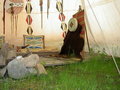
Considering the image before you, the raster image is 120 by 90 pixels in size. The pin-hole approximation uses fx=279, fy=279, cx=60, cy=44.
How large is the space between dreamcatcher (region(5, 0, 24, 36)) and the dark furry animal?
1.53 m

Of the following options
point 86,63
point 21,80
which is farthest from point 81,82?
point 86,63

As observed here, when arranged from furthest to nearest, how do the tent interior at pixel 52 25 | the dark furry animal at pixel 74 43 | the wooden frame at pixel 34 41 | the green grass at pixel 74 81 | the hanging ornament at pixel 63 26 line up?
the hanging ornament at pixel 63 26 → the wooden frame at pixel 34 41 → the tent interior at pixel 52 25 → the dark furry animal at pixel 74 43 → the green grass at pixel 74 81

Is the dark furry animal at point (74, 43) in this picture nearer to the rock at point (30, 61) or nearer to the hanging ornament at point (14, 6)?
the hanging ornament at point (14, 6)

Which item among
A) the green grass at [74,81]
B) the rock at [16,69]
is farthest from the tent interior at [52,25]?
the rock at [16,69]

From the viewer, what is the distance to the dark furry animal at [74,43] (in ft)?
19.3

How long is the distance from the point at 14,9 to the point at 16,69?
3.29 metres

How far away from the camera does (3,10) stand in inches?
269

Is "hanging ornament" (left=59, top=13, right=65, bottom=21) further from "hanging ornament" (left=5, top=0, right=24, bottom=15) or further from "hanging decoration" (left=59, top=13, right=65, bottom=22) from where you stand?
"hanging ornament" (left=5, top=0, right=24, bottom=15)

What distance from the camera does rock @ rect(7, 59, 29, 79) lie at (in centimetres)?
389

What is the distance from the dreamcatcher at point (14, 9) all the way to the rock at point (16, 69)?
3163 mm

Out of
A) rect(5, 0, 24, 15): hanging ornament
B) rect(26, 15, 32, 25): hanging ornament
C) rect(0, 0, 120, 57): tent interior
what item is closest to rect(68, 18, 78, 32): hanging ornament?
rect(0, 0, 120, 57): tent interior

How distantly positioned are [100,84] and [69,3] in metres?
3.97

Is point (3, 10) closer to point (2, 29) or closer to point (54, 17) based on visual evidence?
point (2, 29)

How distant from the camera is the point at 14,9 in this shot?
6.91 meters
